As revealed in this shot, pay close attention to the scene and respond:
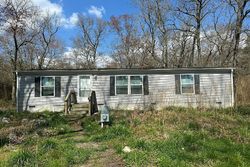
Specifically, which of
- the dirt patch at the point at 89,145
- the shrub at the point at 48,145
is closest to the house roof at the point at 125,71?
the dirt patch at the point at 89,145

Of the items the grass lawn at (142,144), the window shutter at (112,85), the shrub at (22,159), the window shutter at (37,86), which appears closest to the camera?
the shrub at (22,159)

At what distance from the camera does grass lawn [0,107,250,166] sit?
24.1 ft

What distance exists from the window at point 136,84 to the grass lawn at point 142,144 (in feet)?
26.1

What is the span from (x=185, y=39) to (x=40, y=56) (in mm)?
19505

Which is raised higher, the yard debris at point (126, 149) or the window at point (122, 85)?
the window at point (122, 85)

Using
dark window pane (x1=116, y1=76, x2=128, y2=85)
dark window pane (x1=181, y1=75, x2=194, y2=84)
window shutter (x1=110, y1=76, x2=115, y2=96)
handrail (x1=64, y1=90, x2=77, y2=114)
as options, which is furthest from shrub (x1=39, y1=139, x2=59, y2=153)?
dark window pane (x1=181, y1=75, x2=194, y2=84)

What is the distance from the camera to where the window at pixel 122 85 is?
69.9 ft

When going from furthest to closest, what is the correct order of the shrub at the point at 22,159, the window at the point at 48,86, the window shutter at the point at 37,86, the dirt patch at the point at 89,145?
the window at the point at 48,86 → the window shutter at the point at 37,86 → the dirt patch at the point at 89,145 → the shrub at the point at 22,159

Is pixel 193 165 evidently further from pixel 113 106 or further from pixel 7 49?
pixel 7 49

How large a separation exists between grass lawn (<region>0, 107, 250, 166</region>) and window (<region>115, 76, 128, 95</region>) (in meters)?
8.00

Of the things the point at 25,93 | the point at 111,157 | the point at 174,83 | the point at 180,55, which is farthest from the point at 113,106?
the point at 180,55

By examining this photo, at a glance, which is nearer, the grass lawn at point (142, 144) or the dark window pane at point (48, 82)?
the grass lawn at point (142, 144)

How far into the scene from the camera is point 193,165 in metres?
7.00

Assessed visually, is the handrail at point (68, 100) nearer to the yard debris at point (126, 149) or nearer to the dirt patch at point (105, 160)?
the dirt patch at point (105, 160)
